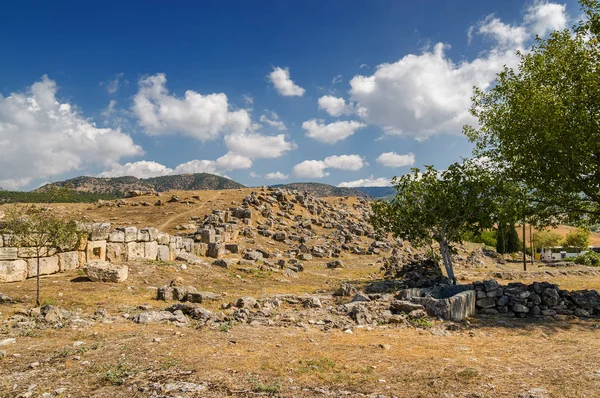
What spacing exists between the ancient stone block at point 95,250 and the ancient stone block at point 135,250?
1.58m

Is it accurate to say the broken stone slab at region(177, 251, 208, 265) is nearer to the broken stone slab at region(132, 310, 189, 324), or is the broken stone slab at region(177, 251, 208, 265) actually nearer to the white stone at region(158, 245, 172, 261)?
the white stone at region(158, 245, 172, 261)

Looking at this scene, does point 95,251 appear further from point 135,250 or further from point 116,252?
point 135,250

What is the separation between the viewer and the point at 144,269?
68.7ft

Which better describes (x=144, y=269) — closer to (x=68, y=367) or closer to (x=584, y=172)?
(x=68, y=367)

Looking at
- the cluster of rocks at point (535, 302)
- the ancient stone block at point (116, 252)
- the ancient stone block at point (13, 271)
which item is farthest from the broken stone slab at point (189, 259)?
the cluster of rocks at point (535, 302)

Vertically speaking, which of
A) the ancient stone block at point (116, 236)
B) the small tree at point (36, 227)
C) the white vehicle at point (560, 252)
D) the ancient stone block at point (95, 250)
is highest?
the small tree at point (36, 227)

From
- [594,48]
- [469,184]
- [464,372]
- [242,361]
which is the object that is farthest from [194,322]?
[594,48]

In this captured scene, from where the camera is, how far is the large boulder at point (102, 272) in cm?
1803

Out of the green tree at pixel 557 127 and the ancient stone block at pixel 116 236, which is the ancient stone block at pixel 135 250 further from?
the green tree at pixel 557 127

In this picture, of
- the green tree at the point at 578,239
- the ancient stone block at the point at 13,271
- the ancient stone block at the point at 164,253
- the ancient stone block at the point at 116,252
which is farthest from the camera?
the green tree at the point at 578,239

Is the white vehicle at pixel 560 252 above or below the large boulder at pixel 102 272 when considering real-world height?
below

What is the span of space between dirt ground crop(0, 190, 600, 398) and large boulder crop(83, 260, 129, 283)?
9.05ft

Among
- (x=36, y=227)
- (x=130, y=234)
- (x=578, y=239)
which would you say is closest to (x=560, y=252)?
(x=578, y=239)

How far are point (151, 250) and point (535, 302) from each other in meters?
21.0
